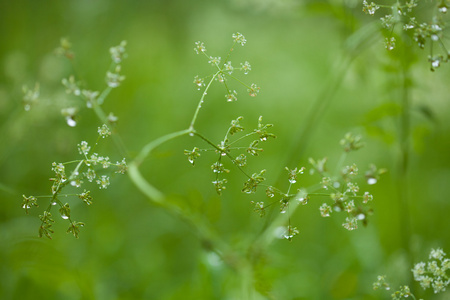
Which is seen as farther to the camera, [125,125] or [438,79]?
[125,125]

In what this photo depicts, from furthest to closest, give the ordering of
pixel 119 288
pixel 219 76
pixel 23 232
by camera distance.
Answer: pixel 119 288, pixel 23 232, pixel 219 76

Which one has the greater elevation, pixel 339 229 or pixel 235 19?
pixel 235 19

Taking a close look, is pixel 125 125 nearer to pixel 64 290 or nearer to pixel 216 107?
pixel 216 107

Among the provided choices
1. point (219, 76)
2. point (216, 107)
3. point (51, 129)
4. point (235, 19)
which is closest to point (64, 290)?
point (51, 129)

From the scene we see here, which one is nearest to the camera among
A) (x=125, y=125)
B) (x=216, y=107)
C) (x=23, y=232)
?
(x=23, y=232)

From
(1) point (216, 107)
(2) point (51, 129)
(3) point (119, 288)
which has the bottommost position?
(3) point (119, 288)

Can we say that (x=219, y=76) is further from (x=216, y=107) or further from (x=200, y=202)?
(x=216, y=107)
